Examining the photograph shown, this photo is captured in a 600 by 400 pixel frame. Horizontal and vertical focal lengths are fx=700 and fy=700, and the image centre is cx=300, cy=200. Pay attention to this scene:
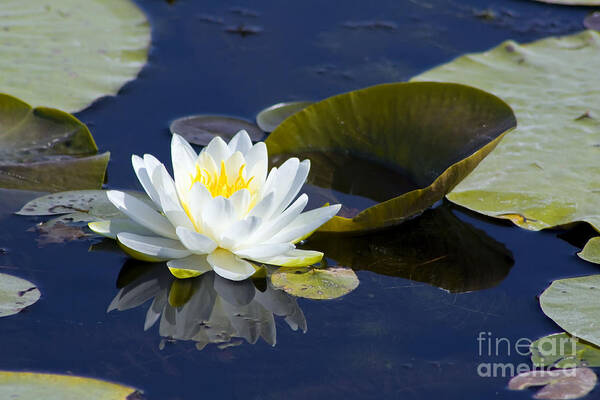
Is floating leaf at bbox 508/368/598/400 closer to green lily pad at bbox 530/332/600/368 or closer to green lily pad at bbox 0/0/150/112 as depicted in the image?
green lily pad at bbox 530/332/600/368

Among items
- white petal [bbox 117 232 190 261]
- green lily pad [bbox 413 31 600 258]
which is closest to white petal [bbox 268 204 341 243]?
white petal [bbox 117 232 190 261]

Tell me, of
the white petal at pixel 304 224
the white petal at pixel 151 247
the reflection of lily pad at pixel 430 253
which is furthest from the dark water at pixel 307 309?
the white petal at pixel 304 224

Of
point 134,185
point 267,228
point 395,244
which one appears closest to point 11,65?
point 134,185

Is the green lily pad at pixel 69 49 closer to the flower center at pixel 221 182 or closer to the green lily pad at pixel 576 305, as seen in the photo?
the flower center at pixel 221 182

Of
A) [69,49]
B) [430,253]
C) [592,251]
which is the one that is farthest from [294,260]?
[69,49]

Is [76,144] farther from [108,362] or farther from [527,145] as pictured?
[527,145]

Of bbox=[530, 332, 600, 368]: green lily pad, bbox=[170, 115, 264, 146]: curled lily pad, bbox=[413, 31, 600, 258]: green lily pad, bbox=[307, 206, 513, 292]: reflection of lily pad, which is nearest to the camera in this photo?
bbox=[530, 332, 600, 368]: green lily pad
